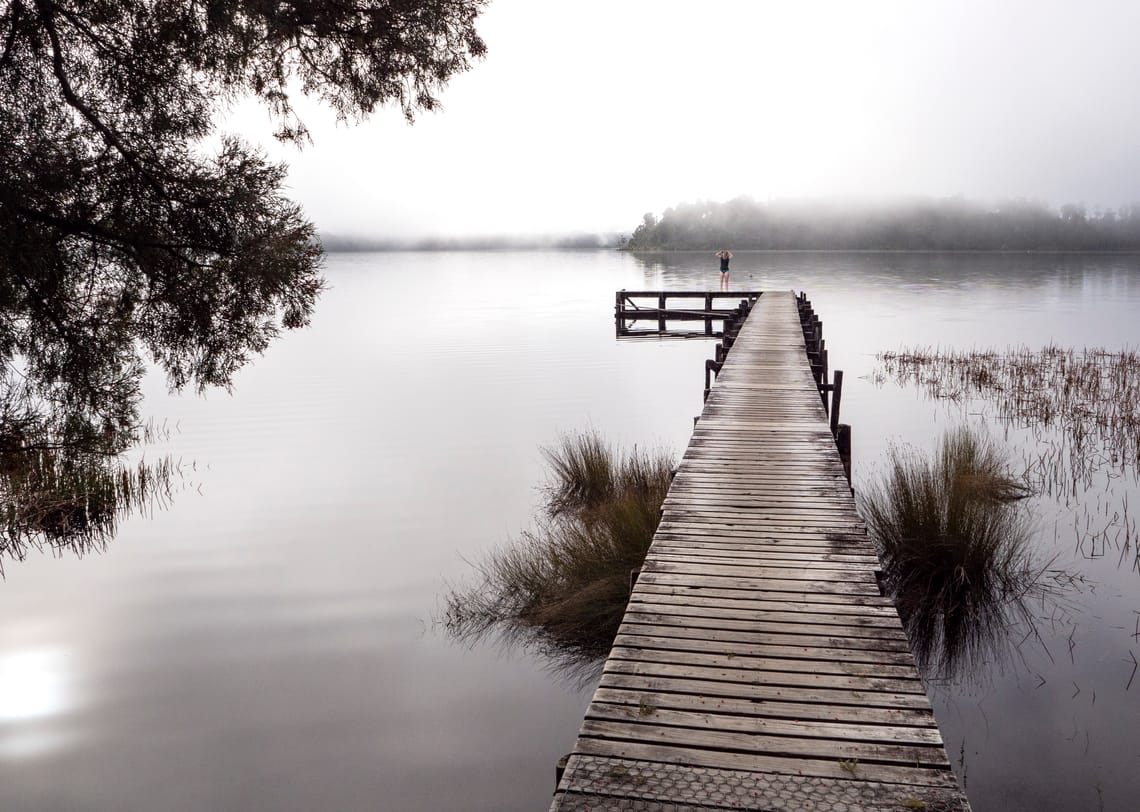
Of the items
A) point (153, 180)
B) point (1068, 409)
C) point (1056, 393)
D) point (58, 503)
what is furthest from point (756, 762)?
A: point (1056, 393)

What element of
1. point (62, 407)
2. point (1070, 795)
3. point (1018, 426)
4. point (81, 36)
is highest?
point (81, 36)

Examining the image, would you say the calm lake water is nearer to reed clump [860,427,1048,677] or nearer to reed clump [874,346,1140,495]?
reed clump [860,427,1048,677]

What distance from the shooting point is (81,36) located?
7578mm

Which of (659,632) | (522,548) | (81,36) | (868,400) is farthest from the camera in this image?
(868,400)

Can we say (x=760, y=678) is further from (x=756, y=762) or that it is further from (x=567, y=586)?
(x=567, y=586)

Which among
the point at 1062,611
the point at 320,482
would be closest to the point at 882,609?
the point at 1062,611

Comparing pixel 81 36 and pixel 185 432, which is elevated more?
pixel 81 36

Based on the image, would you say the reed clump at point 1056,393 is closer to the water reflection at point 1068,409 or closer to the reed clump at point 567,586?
the water reflection at point 1068,409

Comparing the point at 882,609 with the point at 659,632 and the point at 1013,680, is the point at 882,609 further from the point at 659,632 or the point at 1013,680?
the point at 1013,680

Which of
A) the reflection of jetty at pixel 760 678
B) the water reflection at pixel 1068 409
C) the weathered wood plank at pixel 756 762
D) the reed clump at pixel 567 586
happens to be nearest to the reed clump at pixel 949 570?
the reflection of jetty at pixel 760 678

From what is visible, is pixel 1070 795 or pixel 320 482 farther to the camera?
→ pixel 320 482

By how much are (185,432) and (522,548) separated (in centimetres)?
1029

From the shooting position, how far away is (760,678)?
429cm

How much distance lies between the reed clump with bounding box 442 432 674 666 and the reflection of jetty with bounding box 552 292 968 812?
874 mm
